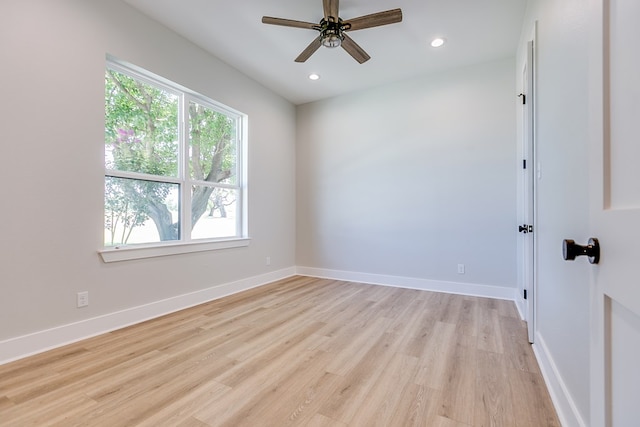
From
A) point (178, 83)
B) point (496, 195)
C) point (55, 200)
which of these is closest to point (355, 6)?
point (178, 83)

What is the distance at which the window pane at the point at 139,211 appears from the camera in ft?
8.50

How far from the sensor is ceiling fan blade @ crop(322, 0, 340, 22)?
7.22ft

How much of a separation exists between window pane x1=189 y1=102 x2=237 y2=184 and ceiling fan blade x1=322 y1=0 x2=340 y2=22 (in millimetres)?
1896

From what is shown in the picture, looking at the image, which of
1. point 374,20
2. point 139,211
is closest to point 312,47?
point 374,20

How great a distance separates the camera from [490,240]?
3488 millimetres

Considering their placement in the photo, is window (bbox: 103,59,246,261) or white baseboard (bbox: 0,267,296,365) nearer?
white baseboard (bbox: 0,267,296,365)

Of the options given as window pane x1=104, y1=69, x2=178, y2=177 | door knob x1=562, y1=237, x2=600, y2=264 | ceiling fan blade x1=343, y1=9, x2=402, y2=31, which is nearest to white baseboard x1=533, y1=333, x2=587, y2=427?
door knob x1=562, y1=237, x2=600, y2=264

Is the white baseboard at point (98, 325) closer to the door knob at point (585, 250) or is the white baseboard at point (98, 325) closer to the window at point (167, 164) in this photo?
the window at point (167, 164)

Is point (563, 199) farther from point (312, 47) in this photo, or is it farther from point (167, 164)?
point (167, 164)

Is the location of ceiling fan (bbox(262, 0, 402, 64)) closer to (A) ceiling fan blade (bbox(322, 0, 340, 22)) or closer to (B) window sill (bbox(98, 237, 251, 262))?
(A) ceiling fan blade (bbox(322, 0, 340, 22))

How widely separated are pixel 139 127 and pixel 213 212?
4.07 ft

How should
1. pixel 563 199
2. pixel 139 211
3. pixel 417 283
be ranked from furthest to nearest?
pixel 417 283
pixel 139 211
pixel 563 199

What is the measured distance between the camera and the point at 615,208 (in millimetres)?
608

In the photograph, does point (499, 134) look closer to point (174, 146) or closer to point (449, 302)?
point (449, 302)
